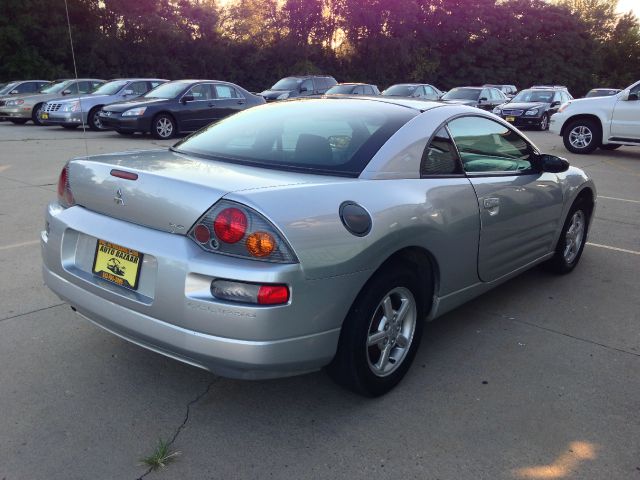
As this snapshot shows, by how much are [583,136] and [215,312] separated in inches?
519

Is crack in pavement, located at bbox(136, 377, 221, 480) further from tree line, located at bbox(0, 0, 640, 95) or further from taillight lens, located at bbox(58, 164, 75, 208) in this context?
tree line, located at bbox(0, 0, 640, 95)

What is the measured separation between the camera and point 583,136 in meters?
13.3

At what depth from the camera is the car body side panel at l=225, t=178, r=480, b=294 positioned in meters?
2.38

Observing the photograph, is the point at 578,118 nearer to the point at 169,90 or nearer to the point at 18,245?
the point at 169,90

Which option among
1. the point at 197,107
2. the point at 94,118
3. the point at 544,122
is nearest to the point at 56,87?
the point at 94,118

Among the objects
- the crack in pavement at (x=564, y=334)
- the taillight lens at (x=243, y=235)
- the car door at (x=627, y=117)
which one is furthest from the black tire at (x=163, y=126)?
the taillight lens at (x=243, y=235)

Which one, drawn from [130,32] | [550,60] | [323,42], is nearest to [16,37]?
[130,32]

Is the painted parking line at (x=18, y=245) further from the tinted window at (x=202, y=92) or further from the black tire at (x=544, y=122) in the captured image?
the black tire at (x=544, y=122)

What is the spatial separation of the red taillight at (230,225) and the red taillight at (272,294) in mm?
241

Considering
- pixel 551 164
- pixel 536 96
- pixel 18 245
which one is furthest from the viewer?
pixel 536 96

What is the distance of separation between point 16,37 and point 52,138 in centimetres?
1740

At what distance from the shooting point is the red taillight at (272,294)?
2.29 m

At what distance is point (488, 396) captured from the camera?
295cm

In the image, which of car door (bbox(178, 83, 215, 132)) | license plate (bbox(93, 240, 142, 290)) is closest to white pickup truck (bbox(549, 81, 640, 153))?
car door (bbox(178, 83, 215, 132))
